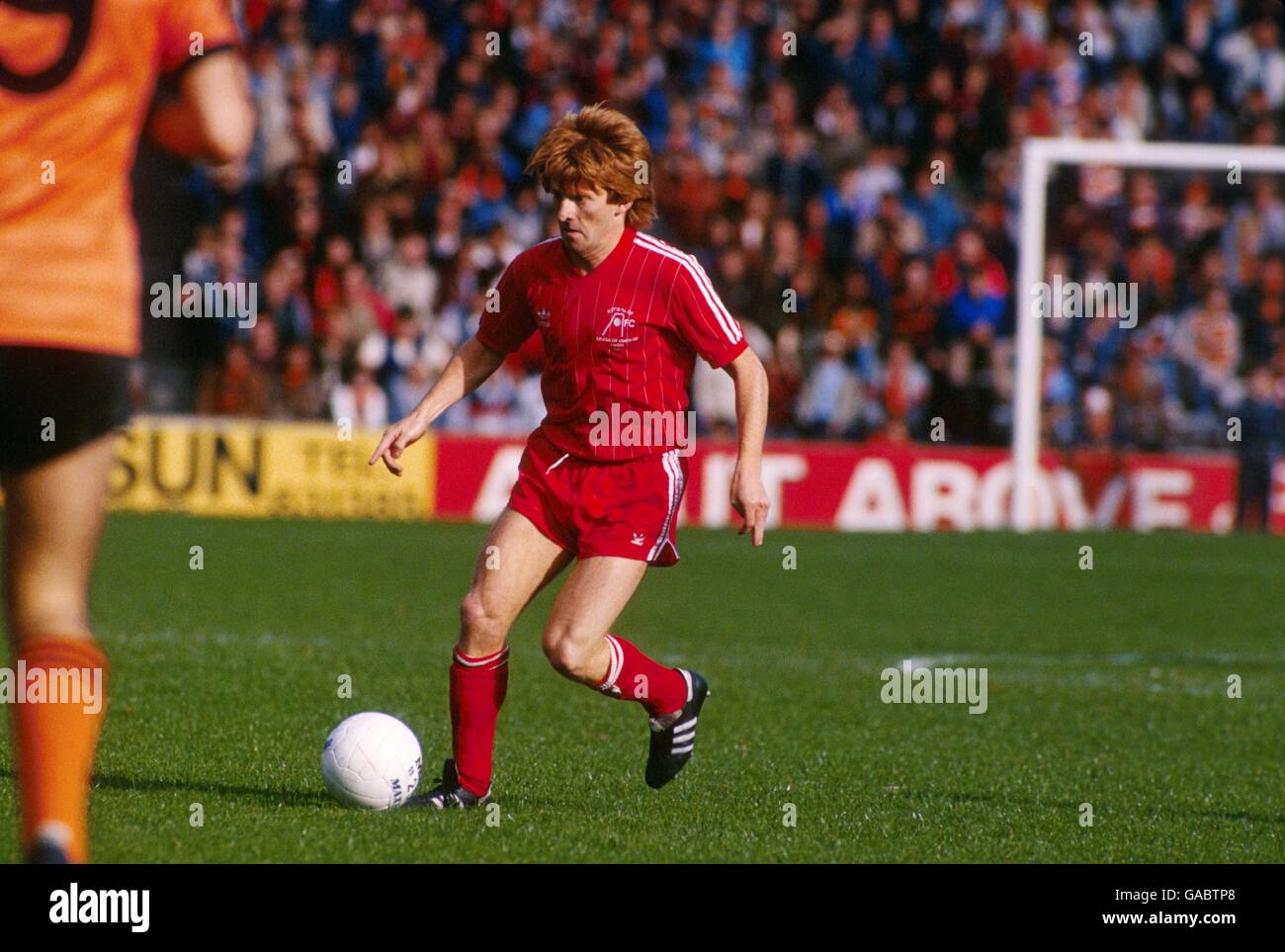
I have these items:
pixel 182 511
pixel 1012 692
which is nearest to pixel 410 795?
pixel 1012 692

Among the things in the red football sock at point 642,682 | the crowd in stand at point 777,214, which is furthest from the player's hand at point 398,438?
the crowd in stand at point 777,214

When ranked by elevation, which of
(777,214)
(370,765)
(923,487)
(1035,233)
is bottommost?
(370,765)

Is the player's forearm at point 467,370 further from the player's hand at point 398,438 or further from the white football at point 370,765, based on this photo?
the white football at point 370,765

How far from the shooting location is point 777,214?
20516 mm

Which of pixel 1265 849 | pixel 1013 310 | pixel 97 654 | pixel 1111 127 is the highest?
pixel 1111 127

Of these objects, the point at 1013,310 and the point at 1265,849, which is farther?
the point at 1013,310

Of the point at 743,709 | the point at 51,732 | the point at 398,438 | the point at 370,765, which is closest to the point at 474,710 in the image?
the point at 370,765

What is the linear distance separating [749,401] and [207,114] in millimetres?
2651

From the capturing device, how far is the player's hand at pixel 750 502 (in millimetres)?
5680

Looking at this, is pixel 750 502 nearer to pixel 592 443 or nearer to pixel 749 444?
pixel 749 444

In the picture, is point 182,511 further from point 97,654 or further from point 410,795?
point 97,654

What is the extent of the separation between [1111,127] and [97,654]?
1980cm

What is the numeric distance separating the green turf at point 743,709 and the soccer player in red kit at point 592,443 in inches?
18.6
